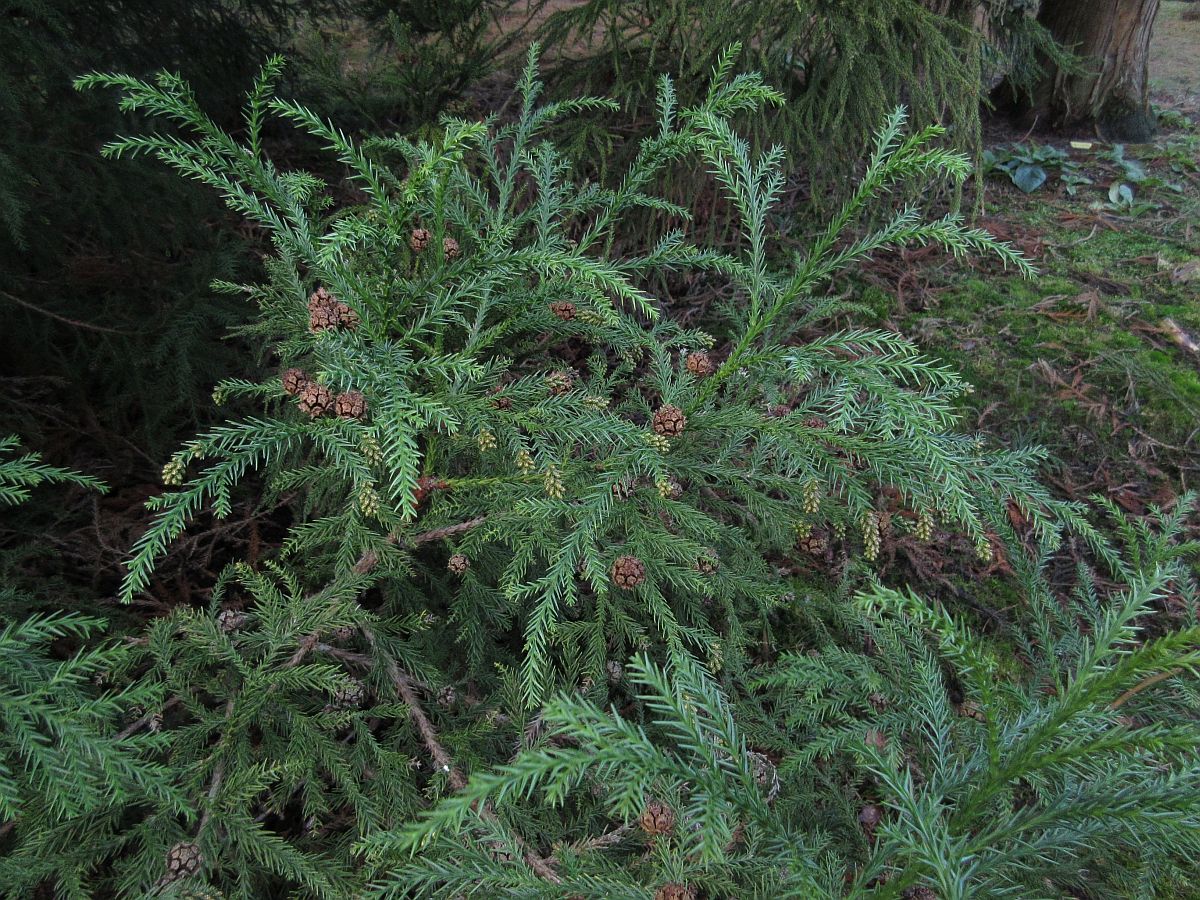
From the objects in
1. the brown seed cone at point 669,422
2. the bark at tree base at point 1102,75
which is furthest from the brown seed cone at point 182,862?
the bark at tree base at point 1102,75

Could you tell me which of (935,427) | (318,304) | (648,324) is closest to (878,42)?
(648,324)

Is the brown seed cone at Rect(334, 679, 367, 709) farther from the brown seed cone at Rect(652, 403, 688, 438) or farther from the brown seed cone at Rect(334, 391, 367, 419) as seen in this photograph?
the brown seed cone at Rect(652, 403, 688, 438)

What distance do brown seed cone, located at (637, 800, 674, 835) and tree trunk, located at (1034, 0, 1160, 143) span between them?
5.90 metres

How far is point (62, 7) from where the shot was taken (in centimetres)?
242

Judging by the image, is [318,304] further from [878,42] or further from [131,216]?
[878,42]

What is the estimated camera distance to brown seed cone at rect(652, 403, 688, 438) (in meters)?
1.51

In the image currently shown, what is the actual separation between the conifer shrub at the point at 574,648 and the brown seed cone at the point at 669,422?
1cm

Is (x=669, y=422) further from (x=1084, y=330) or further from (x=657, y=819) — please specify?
(x=1084, y=330)

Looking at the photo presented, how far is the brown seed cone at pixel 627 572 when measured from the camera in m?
1.50

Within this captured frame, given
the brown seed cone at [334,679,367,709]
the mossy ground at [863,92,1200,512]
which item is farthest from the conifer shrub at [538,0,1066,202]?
the brown seed cone at [334,679,367,709]

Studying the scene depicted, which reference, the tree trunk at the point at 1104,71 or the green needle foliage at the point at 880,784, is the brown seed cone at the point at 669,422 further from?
the tree trunk at the point at 1104,71

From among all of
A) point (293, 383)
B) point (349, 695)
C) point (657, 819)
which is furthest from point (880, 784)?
point (293, 383)

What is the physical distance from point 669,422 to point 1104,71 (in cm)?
567

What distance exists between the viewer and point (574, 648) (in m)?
1.67
